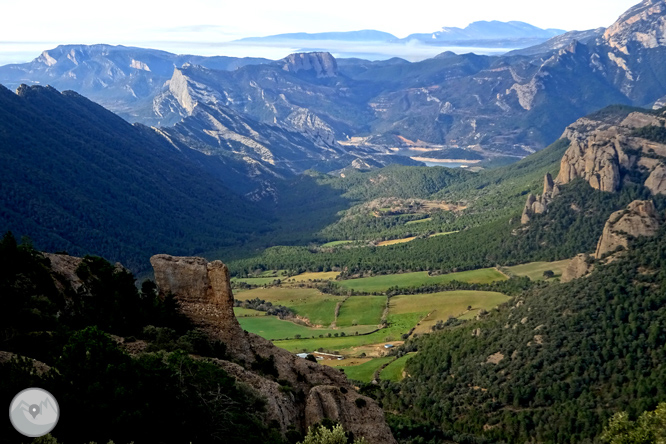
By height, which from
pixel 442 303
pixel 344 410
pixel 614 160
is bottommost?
pixel 442 303

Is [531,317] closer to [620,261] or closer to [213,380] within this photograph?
[620,261]

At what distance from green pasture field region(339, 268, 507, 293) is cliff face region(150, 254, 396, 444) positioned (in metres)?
98.5

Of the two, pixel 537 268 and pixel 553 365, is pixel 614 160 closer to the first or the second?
pixel 537 268

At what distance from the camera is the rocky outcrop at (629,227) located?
112 m

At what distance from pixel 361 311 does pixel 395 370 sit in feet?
127

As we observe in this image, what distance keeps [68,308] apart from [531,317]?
6662 centimetres

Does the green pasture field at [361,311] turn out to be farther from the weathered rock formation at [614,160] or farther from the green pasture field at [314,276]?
the weathered rock formation at [614,160]

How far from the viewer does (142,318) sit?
2063 inches

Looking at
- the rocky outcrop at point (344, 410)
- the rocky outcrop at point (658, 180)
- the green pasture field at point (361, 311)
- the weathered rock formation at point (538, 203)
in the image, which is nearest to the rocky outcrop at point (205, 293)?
the rocky outcrop at point (344, 410)

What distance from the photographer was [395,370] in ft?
325

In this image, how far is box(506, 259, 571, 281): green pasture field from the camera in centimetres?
14248

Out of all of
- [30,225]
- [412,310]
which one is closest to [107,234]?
[30,225]

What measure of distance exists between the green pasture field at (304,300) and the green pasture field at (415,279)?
9.36 meters

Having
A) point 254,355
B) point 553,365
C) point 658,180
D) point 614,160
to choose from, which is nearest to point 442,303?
point 553,365
